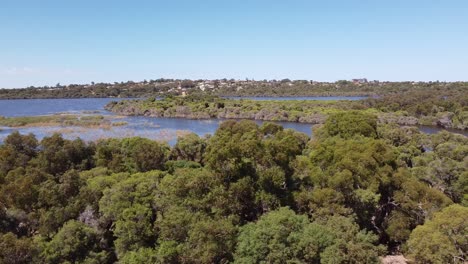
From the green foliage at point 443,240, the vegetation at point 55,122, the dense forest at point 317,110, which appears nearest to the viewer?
the green foliage at point 443,240

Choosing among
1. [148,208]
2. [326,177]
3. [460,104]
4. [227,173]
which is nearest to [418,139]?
[326,177]

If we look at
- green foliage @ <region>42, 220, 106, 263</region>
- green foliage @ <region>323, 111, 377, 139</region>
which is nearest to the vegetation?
green foliage @ <region>323, 111, 377, 139</region>

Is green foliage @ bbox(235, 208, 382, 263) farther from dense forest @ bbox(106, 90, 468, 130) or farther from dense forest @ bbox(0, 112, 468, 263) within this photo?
dense forest @ bbox(106, 90, 468, 130)

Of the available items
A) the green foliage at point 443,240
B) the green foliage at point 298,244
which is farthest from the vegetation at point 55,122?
the green foliage at point 443,240

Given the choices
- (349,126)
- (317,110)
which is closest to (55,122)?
(317,110)

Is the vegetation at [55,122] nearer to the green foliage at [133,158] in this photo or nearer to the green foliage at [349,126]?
the green foliage at [133,158]

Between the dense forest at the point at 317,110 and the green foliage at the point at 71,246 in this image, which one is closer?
the green foliage at the point at 71,246
